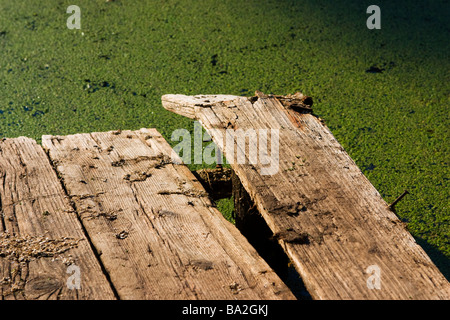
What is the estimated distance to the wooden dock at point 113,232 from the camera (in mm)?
864

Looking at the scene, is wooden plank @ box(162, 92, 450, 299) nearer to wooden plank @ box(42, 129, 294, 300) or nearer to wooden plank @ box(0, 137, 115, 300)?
wooden plank @ box(42, 129, 294, 300)

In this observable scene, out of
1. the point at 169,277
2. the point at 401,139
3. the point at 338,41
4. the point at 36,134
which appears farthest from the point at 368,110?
the point at 169,277

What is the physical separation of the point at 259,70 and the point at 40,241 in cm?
161

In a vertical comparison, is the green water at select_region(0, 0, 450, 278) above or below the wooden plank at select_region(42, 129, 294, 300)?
above

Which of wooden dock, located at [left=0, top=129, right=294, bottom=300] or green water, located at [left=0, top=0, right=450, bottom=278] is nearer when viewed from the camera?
wooden dock, located at [left=0, top=129, right=294, bottom=300]

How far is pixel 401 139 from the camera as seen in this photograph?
202cm

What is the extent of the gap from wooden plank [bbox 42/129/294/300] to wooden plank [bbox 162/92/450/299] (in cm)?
8

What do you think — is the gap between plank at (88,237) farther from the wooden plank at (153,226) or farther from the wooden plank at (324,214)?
the wooden plank at (324,214)

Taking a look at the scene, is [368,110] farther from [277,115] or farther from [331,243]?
[331,243]

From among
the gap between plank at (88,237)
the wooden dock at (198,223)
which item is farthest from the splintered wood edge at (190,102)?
the gap between plank at (88,237)

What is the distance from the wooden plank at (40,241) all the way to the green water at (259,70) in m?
0.73

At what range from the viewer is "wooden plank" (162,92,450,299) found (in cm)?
84

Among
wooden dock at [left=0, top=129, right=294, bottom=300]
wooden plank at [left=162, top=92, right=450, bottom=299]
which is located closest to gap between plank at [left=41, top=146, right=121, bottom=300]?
wooden dock at [left=0, top=129, right=294, bottom=300]

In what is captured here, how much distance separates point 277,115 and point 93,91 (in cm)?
113
